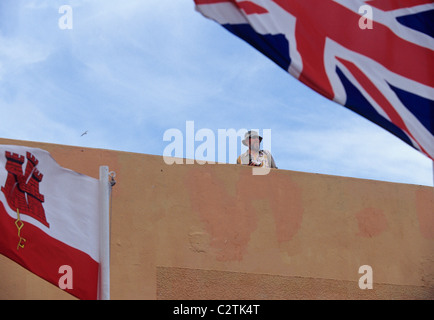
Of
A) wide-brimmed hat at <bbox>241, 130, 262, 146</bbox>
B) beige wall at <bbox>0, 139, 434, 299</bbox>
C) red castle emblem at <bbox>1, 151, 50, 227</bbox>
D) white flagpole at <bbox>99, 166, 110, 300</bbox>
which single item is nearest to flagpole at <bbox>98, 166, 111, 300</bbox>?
white flagpole at <bbox>99, 166, 110, 300</bbox>

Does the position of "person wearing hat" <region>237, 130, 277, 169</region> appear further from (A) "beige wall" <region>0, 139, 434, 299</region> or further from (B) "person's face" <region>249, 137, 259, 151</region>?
(A) "beige wall" <region>0, 139, 434, 299</region>

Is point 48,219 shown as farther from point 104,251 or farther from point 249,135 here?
point 249,135

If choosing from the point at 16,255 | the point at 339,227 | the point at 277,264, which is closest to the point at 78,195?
the point at 16,255

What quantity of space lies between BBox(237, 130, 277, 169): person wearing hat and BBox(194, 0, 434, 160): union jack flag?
11.9 ft

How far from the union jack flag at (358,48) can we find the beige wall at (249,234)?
11.2 feet

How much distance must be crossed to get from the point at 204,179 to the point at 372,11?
3421 mm

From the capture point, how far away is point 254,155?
368 inches

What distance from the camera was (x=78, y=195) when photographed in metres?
6.24

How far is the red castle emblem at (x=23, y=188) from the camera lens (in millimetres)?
5988

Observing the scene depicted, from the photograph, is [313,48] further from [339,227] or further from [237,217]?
[339,227]

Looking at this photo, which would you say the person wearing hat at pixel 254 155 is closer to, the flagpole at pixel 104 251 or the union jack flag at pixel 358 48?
the flagpole at pixel 104 251

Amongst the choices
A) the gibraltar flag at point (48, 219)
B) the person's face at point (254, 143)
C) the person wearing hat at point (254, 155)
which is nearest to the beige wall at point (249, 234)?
the person wearing hat at point (254, 155)

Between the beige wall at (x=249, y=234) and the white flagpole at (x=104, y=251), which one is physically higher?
the beige wall at (x=249, y=234)

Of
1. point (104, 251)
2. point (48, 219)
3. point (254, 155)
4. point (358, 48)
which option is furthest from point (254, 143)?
point (358, 48)
